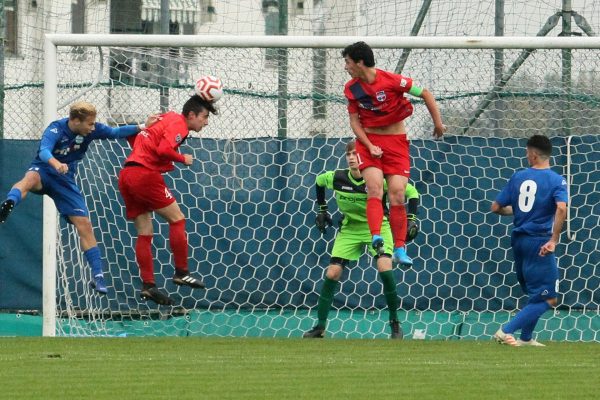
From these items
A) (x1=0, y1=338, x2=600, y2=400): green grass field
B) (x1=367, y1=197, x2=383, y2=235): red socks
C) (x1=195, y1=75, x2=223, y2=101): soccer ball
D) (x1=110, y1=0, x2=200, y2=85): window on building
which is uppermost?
(x1=110, y1=0, x2=200, y2=85): window on building

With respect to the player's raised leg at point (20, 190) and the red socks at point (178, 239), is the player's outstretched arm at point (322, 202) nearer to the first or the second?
the red socks at point (178, 239)

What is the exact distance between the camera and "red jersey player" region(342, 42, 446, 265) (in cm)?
1162

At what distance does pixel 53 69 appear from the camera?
12820mm

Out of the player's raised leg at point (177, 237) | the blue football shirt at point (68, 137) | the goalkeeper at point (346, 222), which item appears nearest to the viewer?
the blue football shirt at point (68, 137)

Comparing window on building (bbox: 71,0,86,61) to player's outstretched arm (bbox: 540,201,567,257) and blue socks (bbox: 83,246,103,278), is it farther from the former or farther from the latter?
player's outstretched arm (bbox: 540,201,567,257)

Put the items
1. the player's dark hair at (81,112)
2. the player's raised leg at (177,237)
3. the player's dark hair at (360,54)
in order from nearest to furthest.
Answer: the player's dark hair at (360,54) → the player's dark hair at (81,112) → the player's raised leg at (177,237)

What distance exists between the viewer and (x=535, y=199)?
11.5 m

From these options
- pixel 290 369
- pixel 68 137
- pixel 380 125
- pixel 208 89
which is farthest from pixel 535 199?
pixel 68 137

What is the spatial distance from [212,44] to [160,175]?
5.58 feet

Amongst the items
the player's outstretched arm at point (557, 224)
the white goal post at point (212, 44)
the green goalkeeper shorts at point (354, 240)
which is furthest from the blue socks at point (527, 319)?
the white goal post at point (212, 44)

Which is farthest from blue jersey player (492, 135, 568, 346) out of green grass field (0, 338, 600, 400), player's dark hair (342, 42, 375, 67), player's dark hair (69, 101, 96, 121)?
player's dark hair (69, 101, 96, 121)

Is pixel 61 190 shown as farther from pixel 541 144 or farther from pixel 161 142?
pixel 541 144

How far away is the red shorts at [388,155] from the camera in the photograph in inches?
462

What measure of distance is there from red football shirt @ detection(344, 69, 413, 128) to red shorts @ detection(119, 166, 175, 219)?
1.92m
